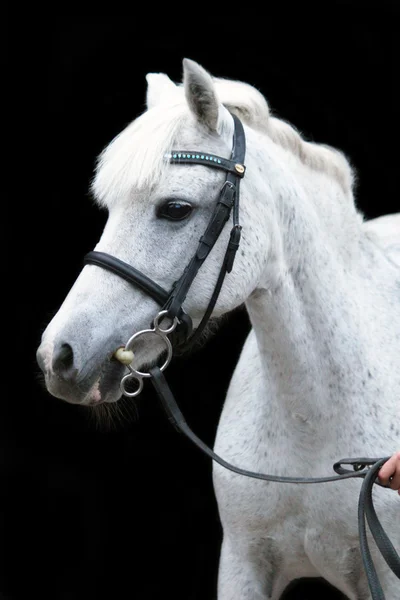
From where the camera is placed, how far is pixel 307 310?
2338mm

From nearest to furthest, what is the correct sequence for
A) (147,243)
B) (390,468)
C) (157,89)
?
1. (390,468)
2. (147,243)
3. (157,89)

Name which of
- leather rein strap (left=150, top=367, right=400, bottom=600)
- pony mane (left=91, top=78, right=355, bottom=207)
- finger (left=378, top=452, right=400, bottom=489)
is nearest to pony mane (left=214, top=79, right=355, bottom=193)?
pony mane (left=91, top=78, right=355, bottom=207)

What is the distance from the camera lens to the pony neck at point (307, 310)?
229 cm

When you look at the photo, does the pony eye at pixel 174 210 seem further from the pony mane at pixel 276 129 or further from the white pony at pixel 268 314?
the pony mane at pixel 276 129

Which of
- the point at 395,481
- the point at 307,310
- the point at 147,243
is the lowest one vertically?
the point at 395,481

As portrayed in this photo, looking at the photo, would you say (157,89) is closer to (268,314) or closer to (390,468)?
(268,314)

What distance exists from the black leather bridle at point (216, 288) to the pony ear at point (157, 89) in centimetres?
31

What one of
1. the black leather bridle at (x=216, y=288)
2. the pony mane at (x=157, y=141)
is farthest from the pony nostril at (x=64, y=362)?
the pony mane at (x=157, y=141)

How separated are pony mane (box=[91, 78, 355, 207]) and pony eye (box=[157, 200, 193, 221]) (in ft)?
0.22

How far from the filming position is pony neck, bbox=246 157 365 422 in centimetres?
229

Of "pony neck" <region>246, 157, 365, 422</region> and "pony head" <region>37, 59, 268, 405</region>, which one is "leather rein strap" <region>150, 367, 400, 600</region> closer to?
"pony head" <region>37, 59, 268, 405</region>

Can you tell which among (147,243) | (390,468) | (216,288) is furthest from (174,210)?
(390,468)

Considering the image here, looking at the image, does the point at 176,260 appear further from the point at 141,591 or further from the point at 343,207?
the point at 141,591

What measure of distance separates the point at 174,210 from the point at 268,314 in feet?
1.43
